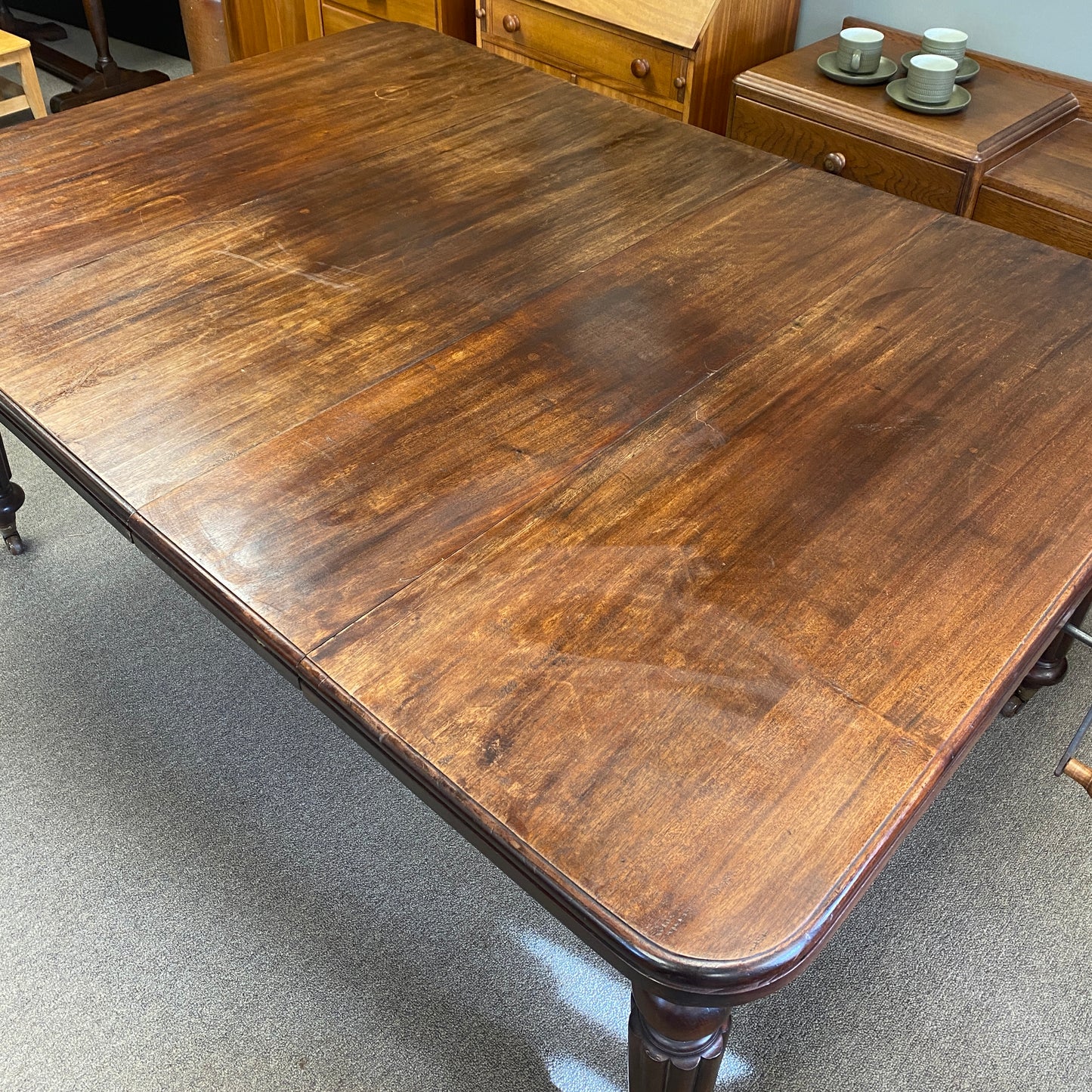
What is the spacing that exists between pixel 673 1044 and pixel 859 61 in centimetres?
195

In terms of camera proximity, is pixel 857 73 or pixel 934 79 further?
pixel 857 73

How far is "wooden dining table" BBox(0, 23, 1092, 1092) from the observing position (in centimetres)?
83

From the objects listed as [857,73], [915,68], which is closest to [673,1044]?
[915,68]

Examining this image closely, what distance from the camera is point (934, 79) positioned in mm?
2033

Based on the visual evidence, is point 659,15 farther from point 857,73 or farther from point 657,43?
point 857,73

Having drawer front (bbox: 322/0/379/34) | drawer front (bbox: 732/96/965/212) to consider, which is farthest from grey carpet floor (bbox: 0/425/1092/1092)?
drawer front (bbox: 322/0/379/34)

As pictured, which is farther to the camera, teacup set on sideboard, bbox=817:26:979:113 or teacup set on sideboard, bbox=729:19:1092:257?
teacup set on sideboard, bbox=817:26:979:113

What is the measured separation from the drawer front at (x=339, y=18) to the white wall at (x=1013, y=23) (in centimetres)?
129

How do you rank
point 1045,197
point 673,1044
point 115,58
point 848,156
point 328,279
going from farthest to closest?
point 115,58 < point 848,156 < point 1045,197 < point 328,279 < point 673,1044

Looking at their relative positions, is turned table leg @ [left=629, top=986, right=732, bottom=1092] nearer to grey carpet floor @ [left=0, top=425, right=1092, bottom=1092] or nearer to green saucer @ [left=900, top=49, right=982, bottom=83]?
grey carpet floor @ [left=0, top=425, right=1092, bottom=1092]

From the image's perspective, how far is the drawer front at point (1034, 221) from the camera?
1.87 m

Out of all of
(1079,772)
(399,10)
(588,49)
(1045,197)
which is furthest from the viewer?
(399,10)

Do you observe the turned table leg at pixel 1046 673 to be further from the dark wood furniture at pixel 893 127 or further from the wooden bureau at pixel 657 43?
the wooden bureau at pixel 657 43

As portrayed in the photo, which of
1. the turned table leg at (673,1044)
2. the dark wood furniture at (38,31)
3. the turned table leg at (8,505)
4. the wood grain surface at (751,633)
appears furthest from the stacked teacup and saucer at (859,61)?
the dark wood furniture at (38,31)
